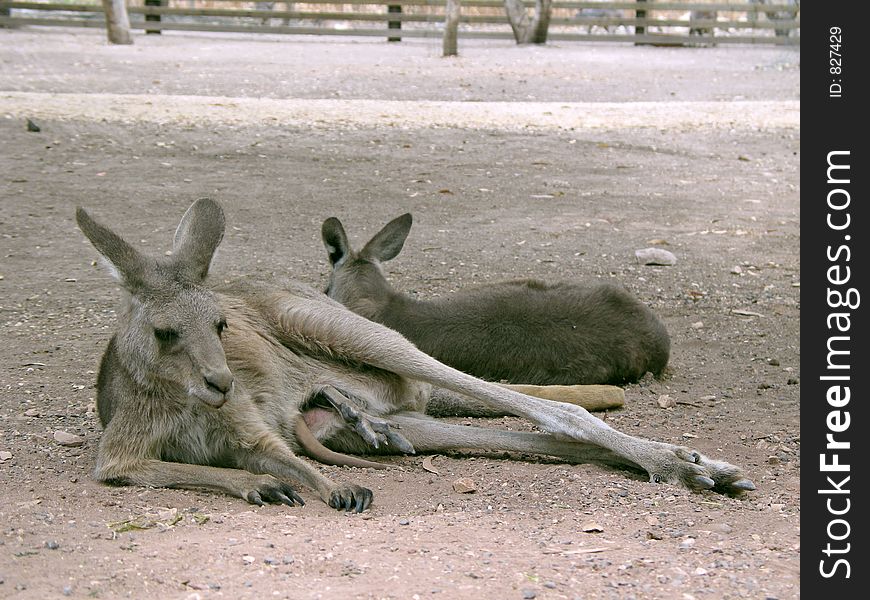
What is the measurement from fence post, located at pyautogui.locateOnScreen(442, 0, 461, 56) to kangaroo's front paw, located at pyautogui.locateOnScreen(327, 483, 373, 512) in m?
17.0

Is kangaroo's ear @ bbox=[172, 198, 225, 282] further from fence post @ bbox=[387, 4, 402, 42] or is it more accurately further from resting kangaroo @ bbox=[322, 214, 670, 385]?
fence post @ bbox=[387, 4, 402, 42]

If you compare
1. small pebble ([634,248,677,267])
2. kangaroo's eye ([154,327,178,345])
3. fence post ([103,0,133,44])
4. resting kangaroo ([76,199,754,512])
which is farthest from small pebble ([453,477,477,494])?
fence post ([103,0,133,44])

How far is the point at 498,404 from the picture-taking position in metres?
4.42

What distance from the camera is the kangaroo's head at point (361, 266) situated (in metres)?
5.96

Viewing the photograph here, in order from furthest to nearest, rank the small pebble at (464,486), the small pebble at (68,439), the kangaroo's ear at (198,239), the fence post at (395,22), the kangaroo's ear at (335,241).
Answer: the fence post at (395,22) < the kangaroo's ear at (335,241) < the small pebble at (68,439) < the small pebble at (464,486) < the kangaroo's ear at (198,239)

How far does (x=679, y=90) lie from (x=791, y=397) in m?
12.3

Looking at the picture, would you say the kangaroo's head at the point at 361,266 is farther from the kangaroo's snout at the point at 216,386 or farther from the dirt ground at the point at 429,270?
the kangaroo's snout at the point at 216,386

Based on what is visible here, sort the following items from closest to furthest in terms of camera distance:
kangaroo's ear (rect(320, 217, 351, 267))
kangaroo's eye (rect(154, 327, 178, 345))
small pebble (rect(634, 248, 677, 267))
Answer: kangaroo's eye (rect(154, 327, 178, 345)) < kangaroo's ear (rect(320, 217, 351, 267)) < small pebble (rect(634, 248, 677, 267))

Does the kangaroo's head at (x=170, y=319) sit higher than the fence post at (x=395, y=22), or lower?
lower

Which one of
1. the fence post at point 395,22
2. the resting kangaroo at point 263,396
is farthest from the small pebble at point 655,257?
the fence post at point 395,22

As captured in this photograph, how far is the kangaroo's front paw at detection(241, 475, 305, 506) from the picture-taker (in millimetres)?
3854

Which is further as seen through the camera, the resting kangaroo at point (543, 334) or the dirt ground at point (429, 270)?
the resting kangaroo at point (543, 334)
